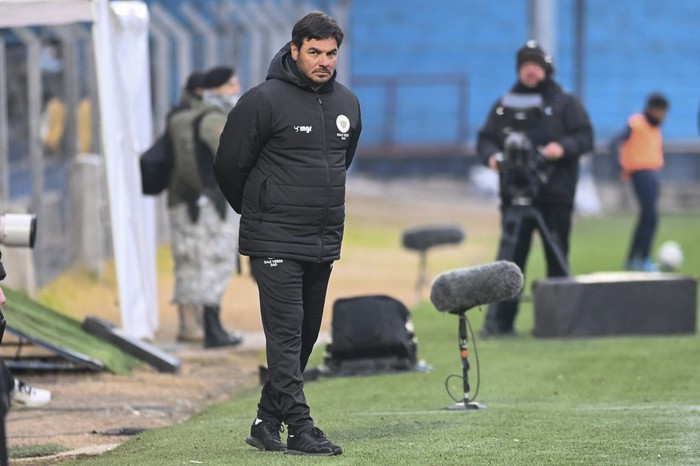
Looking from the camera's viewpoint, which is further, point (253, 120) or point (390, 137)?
point (390, 137)

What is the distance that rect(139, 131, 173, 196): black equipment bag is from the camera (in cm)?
1333

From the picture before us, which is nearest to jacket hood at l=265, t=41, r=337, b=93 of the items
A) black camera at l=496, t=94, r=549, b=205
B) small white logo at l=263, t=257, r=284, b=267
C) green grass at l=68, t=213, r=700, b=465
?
small white logo at l=263, t=257, r=284, b=267

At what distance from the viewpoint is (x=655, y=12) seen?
1339 inches

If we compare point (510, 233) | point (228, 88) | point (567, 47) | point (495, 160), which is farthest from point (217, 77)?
point (567, 47)

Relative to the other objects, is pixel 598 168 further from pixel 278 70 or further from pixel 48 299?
pixel 278 70

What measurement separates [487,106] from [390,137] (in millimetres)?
2153

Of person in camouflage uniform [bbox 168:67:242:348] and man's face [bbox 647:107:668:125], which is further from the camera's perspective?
man's face [bbox 647:107:668:125]

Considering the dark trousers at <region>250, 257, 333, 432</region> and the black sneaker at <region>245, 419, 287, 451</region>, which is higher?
the dark trousers at <region>250, 257, 333, 432</region>

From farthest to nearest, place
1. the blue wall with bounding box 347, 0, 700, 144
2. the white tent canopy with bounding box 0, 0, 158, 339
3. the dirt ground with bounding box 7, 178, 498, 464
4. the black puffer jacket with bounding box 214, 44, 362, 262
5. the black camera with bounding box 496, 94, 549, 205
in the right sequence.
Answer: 1. the blue wall with bounding box 347, 0, 700, 144
2. the black camera with bounding box 496, 94, 549, 205
3. the white tent canopy with bounding box 0, 0, 158, 339
4. the dirt ground with bounding box 7, 178, 498, 464
5. the black puffer jacket with bounding box 214, 44, 362, 262

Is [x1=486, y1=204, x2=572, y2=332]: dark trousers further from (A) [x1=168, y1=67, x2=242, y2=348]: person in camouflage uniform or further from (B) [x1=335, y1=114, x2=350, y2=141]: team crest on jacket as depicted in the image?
(B) [x1=335, y1=114, x2=350, y2=141]: team crest on jacket

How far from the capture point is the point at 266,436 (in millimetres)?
7766

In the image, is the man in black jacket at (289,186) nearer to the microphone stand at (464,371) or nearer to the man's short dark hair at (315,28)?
the man's short dark hair at (315,28)

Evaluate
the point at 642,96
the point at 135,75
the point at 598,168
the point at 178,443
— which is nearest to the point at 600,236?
Answer: the point at 598,168

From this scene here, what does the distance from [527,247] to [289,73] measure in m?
6.17
